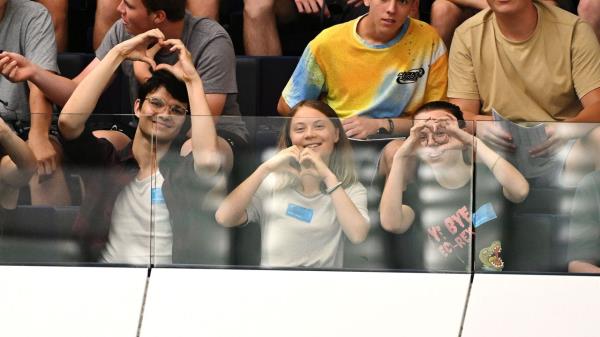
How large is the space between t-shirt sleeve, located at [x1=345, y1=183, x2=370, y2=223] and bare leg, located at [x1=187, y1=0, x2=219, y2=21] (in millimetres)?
1621

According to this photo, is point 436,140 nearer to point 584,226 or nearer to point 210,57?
point 584,226

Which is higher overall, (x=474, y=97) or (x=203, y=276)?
(x=474, y=97)

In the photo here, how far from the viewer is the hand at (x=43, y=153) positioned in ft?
19.9

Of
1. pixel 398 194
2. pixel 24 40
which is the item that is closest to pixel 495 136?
pixel 398 194

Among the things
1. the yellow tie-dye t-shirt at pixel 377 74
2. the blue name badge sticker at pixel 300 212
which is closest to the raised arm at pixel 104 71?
the yellow tie-dye t-shirt at pixel 377 74

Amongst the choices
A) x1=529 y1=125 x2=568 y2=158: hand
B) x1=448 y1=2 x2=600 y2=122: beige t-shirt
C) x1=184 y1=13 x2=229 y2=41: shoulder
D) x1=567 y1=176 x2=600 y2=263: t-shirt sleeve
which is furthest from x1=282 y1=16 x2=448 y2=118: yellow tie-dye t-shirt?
x1=567 y1=176 x2=600 y2=263: t-shirt sleeve

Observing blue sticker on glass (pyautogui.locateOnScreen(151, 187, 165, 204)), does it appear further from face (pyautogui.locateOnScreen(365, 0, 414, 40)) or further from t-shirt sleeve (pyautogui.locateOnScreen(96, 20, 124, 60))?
face (pyautogui.locateOnScreen(365, 0, 414, 40))

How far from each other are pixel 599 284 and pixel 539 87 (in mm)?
1239

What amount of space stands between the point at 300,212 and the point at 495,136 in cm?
82

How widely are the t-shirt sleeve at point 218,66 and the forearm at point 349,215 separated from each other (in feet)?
3.49

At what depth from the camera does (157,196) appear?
20.1 ft

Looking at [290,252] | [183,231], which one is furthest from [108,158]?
[290,252]

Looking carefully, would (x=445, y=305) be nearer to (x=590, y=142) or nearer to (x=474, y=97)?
(x=590, y=142)

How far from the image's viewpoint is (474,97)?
7.00 metres
